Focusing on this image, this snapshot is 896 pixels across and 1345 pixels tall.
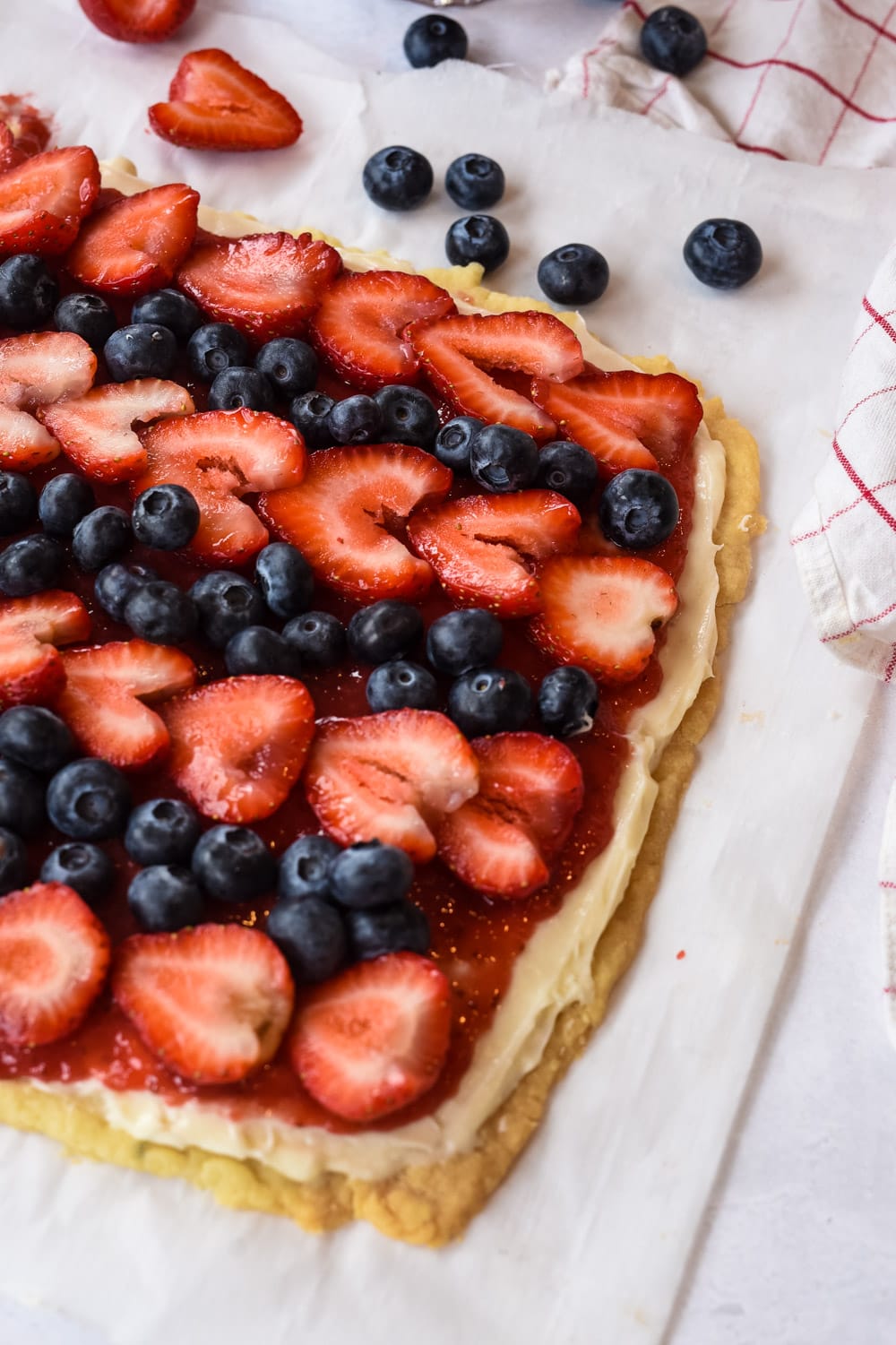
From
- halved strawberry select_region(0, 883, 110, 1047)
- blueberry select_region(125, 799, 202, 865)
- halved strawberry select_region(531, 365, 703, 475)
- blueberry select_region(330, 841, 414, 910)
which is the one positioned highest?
halved strawberry select_region(531, 365, 703, 475)

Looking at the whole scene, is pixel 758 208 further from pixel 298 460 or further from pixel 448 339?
pixel 298 460

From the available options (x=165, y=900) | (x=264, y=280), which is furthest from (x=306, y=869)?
(x=264, y=280)

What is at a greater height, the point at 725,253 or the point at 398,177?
the point at 725,253

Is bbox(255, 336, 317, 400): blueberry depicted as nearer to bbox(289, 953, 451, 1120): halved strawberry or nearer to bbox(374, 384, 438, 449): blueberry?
bbox(374, 384, 438, 449): blueberry

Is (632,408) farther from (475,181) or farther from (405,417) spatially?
(475,181)

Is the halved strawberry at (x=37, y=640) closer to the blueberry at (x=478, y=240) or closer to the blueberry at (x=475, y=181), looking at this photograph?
the blueberry at (x=478, y=240)

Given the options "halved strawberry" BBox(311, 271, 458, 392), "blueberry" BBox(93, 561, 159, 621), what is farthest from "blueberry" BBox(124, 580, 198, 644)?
"halved strawberry" BBox(311, 271, 458, 392)

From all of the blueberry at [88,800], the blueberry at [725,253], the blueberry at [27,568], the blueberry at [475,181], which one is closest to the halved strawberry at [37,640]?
the blueberry at [27,568]
